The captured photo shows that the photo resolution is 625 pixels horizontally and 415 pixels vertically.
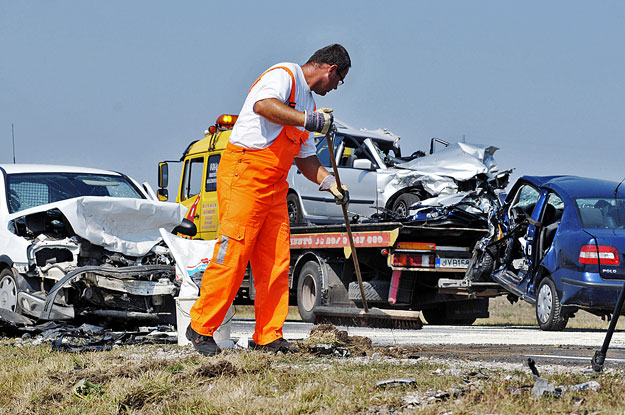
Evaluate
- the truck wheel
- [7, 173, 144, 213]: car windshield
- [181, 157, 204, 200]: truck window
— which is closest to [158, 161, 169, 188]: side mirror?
[181, 157, 204, 200]: truck window

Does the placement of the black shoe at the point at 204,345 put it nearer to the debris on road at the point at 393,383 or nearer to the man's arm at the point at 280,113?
the man's arm at the point at 280,113

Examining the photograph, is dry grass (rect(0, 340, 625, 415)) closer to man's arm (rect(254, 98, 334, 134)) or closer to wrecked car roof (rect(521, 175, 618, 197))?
man's arm (rect(254, 98, 334, 134))

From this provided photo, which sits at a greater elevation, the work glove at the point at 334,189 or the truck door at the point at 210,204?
the work glove at the point at 334,189

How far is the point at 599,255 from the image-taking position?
1030 cm

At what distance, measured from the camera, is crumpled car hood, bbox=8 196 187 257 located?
28.5ft

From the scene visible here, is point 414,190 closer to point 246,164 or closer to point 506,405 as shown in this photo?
point 246,164

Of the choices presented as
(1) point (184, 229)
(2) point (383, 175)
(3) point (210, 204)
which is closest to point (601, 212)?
(2) point (383, 175)

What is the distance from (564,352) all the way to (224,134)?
362 inches

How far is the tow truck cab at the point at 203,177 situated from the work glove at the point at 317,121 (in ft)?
28.7

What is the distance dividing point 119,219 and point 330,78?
347 centimetres

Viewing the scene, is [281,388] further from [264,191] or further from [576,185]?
[576,185]

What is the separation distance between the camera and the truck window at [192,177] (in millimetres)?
15734

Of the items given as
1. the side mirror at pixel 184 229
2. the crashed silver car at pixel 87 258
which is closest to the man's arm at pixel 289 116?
the crashed silver car at pixel 87 258

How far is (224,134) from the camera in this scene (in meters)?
15.1
